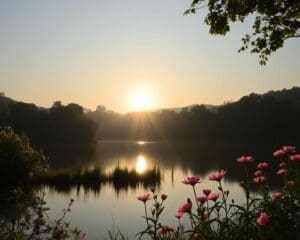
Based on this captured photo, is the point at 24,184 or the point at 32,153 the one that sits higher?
the point at 32,153

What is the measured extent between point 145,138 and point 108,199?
139 meters

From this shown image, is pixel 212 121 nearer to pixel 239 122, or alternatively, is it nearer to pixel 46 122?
pixel 239 122

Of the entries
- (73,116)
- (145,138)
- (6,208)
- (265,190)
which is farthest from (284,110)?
(265,190)

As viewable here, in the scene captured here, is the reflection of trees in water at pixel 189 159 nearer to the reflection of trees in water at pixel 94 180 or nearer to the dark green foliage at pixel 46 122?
the reflection of trees in water at pixel 94 180

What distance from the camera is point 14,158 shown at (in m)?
23.4

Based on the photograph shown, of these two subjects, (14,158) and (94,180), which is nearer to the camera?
(14,158)

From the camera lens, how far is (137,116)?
198 m

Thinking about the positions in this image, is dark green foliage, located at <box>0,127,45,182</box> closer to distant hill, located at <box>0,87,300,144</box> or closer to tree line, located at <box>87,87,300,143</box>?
tree line, located at <box>87,87,300,143</box>

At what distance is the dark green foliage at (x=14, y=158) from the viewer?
23.2 m

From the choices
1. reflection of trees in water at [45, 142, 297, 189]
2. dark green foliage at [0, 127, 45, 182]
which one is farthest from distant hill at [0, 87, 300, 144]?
dark green foliage at [0, 127, 45, 182]

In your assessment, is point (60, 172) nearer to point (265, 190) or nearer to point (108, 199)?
point (108, 199)

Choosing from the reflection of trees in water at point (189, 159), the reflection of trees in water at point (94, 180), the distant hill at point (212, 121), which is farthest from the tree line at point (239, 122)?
the reflection of trees in water at point (94, 180)

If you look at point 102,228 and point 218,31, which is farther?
point 102,228

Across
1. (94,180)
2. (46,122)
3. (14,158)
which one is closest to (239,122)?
(46,122)
